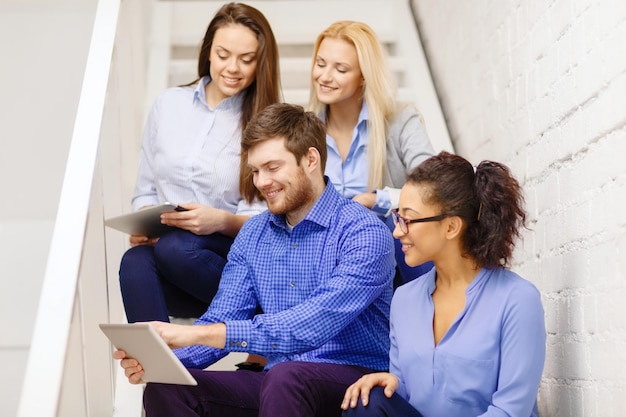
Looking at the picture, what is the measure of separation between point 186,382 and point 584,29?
1073 mm

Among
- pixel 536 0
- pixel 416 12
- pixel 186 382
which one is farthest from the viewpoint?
pixel 416 12

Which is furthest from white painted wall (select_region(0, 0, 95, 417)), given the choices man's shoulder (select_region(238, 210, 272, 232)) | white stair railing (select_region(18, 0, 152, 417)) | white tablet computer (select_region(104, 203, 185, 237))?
man's shoulder (select_region(238, 210, 272, 232))

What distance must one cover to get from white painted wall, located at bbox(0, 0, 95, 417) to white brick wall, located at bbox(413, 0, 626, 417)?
1.88m

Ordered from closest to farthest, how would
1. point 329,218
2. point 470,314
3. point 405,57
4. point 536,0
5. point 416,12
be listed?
point 470,314
point 329,218
point 536,0
point 405,57
point 416,12

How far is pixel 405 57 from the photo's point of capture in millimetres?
3693

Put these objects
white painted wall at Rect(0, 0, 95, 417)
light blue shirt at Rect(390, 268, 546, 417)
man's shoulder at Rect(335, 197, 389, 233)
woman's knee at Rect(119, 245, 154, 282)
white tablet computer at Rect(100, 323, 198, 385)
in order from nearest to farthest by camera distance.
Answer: white tablet computer at Rect(100, 323, 198, 385) → light blue shirt at Rect(390, 268, 546, 417) → man's shoulder at Rect(335, 197, 389, 233) → woman's knee at Rect(119, 245, 154, 282) → white painted wall at Rect(0, 0, 95, 417)

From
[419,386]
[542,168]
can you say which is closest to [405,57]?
[542,168]

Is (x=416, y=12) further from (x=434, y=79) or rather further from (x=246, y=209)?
(x=246, y=209)

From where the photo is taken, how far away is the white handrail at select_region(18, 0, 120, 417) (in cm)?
154

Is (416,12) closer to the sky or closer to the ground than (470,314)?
closer to the sky

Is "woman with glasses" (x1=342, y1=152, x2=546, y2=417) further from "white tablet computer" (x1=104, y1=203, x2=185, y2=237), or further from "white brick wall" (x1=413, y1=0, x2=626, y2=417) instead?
"white tablet computer" (x1=104, y1=203, x2=185, y2=237)

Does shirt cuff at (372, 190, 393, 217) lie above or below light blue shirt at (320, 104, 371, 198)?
below

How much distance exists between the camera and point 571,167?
202 centimetres

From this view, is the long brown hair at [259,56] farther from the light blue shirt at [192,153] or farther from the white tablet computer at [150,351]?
the white tablet computer at [150,351]
